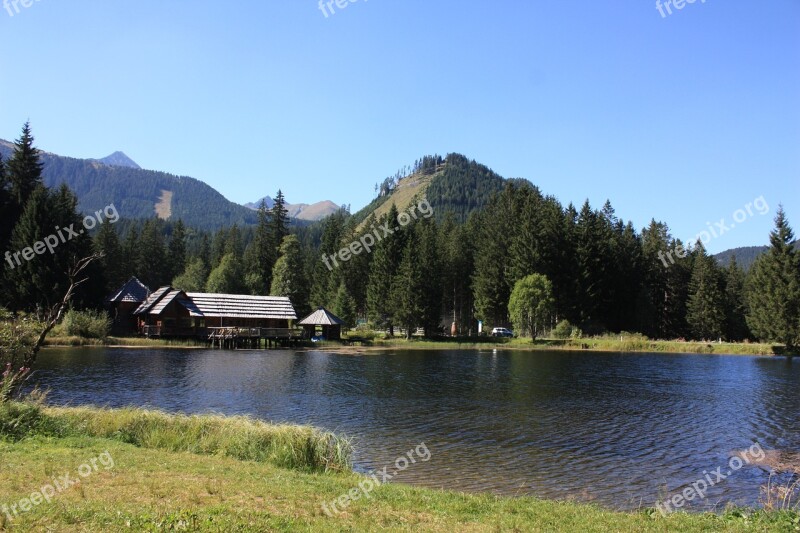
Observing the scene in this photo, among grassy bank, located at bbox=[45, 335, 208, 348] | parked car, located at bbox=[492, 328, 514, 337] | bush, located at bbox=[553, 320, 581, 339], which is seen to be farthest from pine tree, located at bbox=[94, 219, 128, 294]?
bush, located at bbox=[553, 320, 581, 339]

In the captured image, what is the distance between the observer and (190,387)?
29.8 meters

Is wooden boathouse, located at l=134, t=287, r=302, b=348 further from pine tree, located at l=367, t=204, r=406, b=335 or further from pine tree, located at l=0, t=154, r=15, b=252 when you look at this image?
pine tree, located at l=0, t=154, r=15, b=252

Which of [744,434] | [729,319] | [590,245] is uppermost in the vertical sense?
[590,245]

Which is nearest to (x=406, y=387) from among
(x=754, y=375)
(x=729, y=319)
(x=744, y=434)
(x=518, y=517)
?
(x=744, y=434)

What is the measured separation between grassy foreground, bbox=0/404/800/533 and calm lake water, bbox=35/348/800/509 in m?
3.03

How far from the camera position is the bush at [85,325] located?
5316 centimetres

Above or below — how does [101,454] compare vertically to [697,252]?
below

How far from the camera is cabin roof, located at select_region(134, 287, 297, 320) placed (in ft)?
208

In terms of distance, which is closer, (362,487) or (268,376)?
(362,487)

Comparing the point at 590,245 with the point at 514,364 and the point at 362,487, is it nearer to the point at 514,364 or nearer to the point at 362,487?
the point at 514,364

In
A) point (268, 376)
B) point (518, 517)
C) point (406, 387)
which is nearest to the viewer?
point (518, 517)

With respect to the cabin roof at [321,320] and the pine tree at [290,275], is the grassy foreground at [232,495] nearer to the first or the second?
the cabin roof at [321,320]

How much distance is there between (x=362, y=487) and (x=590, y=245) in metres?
67.4

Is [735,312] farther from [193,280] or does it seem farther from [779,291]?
[193,280]
